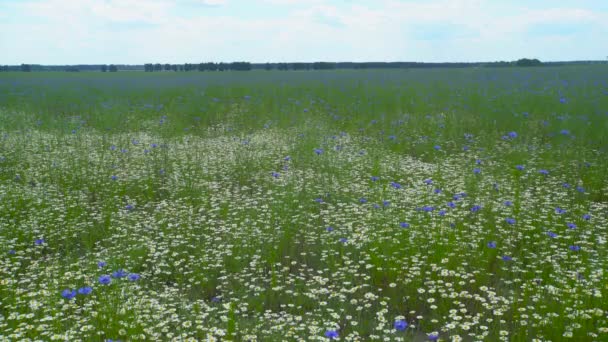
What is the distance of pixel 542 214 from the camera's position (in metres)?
5.23

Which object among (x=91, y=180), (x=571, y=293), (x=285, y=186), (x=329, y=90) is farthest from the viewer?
(x=329, y=90)

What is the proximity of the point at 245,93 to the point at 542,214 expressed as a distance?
13.3m

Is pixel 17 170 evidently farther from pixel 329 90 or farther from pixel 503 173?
pixel 329 90

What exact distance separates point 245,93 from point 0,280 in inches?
529

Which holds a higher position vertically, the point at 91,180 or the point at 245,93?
the point at 245,93

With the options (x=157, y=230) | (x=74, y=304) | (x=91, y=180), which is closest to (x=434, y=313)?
(x=74, y=304)

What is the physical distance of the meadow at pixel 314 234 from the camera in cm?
343

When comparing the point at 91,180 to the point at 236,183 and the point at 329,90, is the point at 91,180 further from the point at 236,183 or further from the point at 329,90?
the point at 329,90

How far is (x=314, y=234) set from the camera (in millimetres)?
5223

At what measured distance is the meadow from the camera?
135 inches

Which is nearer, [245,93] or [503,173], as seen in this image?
[503,173]

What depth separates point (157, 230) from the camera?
5383mm

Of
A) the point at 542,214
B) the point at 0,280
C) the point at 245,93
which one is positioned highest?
the point at 245,93

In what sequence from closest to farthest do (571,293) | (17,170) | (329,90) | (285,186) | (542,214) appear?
(571,293), (542,214), (285,186), (17,170), (329,90)
